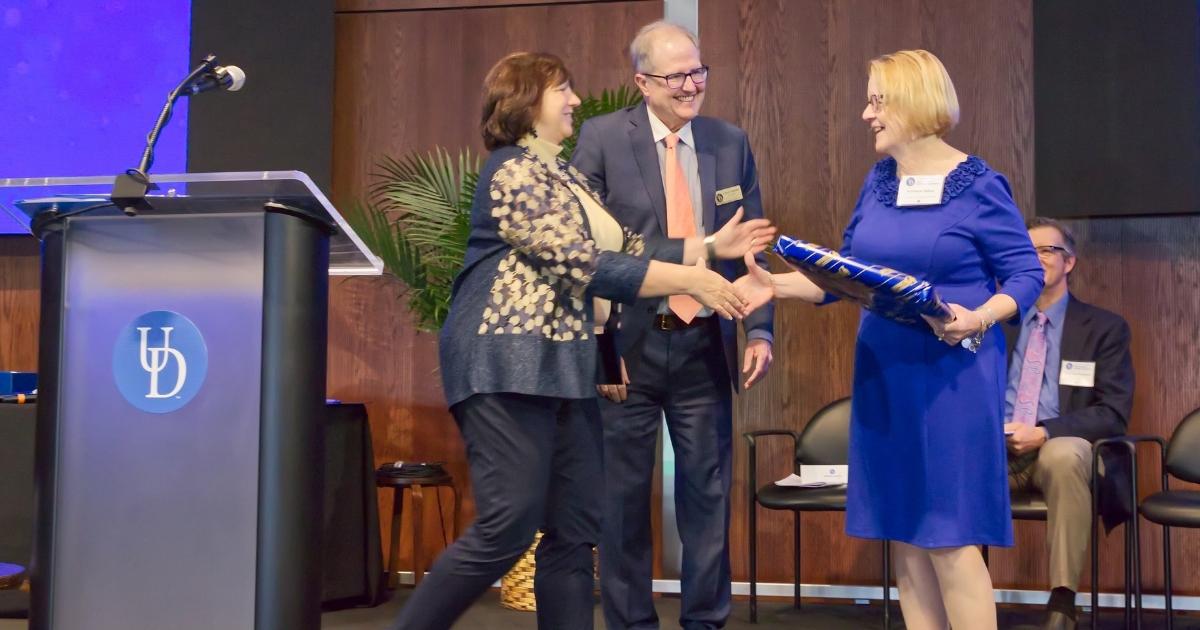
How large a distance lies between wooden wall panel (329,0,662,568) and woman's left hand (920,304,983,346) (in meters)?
2.79

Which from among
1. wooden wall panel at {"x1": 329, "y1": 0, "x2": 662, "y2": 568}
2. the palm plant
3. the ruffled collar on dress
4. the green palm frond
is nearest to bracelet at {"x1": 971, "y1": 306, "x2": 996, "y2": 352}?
the ruffled collar on dress

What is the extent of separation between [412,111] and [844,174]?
1961 millimetres

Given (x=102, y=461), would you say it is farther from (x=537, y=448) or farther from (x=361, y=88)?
(x=361, y=88)

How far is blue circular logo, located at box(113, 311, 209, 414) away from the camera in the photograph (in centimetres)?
217

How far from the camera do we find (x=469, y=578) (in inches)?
87.4

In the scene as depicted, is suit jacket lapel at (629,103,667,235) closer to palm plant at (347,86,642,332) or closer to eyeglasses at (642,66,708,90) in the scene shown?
eyeglasses at (642,66,708,90)

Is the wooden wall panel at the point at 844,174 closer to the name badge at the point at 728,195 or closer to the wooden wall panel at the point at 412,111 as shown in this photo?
the wooden wall panel at the point at 412,111

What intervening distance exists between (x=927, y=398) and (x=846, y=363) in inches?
88.1

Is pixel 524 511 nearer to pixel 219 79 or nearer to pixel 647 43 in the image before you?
pixel 219 79

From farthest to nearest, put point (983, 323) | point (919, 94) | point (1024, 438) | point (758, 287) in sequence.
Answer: point (1024, 438), point (758, 287), point (919, 94), point (983, 323)

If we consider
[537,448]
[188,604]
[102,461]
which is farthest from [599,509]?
[102,461]

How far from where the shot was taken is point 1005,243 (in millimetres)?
2480

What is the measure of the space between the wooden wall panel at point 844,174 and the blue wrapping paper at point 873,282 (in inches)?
92.7

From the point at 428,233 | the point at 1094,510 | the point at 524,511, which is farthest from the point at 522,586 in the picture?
the point at 524,511
